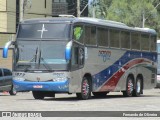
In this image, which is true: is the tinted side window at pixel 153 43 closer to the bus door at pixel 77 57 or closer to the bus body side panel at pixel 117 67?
the bus body side panel at pixel 117 67

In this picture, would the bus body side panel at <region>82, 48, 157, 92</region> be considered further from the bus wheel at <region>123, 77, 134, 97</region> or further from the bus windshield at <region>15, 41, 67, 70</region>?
the bus windshield at <region>15, 41, 67, 70</region>

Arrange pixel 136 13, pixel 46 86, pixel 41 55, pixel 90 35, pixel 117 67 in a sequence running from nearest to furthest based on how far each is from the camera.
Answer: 1. pixel 46 86
2. pixel 41 55
3. pixel 90 35
4. pixel 117 67
5. pixel 136 13

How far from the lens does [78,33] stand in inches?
924

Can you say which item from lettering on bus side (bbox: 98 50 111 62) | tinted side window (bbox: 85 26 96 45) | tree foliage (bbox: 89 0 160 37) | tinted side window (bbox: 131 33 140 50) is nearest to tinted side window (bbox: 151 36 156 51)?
tinted side window (bbox: 131 33 140 50)

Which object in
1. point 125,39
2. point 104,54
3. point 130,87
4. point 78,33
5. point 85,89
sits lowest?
point 130,87

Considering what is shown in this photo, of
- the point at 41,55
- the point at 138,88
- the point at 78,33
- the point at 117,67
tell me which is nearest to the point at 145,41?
the point at 138,88

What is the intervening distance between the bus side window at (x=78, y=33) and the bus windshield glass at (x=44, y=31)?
0.41 m

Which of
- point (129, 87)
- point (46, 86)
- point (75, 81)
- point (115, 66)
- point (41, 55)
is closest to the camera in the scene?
point (46, 86)

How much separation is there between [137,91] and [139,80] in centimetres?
65

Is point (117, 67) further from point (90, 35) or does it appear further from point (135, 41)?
point (90, 35)

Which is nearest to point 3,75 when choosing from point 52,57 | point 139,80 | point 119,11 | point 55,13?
point 139,80

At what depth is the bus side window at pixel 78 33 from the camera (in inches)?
915

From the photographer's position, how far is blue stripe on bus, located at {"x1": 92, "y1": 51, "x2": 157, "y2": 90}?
2531 cm

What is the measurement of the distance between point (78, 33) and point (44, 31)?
1.37 meters
